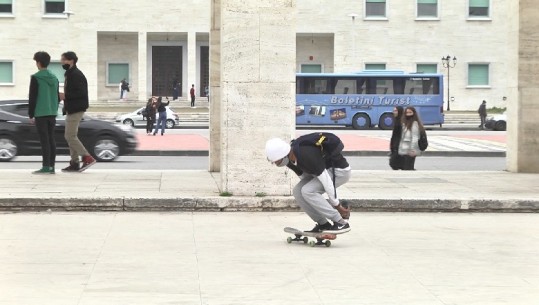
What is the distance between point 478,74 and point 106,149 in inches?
2008

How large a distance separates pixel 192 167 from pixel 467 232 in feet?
38.2

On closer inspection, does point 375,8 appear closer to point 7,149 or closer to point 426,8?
point 426,8

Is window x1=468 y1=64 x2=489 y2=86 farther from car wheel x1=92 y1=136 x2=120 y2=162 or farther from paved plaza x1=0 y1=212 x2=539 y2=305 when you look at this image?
paved plaza x1=0 y1=212 x2=539 y2=305

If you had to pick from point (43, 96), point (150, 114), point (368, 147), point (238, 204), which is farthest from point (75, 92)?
point (150, 114)

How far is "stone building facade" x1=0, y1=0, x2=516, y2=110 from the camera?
225 ft

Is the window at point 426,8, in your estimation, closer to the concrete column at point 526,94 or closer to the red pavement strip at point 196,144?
the red pavement strip at point 196,144

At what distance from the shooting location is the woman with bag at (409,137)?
1819 cm

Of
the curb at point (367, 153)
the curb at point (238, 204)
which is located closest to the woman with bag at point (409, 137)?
the curb at point (238, 204)

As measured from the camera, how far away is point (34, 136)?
22219 mm

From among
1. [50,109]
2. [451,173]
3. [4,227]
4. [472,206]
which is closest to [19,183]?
[50,109]

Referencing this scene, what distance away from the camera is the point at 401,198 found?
13.1 meters

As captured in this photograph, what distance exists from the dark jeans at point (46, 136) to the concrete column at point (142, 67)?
54.8 m

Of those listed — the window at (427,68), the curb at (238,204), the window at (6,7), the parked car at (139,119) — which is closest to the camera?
the curb at (238,204)

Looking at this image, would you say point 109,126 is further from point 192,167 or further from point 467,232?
point 467,232
